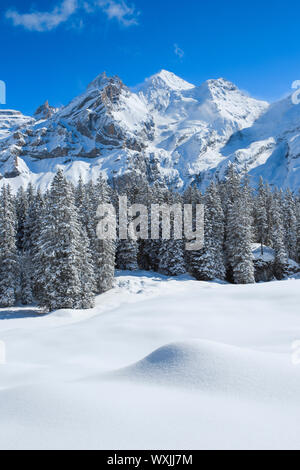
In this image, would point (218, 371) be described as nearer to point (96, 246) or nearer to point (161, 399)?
point (161, 399)

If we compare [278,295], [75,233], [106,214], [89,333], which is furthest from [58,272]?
[278,295]

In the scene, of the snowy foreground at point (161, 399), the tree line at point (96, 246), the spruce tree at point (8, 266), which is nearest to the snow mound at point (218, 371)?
the snowy foreground at point (161, 399)

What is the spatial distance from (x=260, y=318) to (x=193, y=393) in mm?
6583

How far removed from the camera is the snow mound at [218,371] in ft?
12.1

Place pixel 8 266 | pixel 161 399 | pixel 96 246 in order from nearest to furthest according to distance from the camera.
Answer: pixel 161 399 → pixel 8 266 → pixel 96 246

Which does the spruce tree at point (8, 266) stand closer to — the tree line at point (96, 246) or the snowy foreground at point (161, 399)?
the tree line at point (96, 246)

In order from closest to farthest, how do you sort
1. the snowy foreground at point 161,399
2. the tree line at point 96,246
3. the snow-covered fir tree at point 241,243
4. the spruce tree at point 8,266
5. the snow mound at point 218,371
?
the snowy foreground at point 161,399, the snow mound at point 218,371, the tree line at point 96,246, the spruce tree at point 8,266, the snow-covered fir tree at point 241,243

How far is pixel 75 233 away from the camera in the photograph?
88.8 feet

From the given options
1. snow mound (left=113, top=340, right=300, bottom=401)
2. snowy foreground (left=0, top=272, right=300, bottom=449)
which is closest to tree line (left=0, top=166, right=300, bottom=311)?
snowy foreground (left=0, top=272, right=300, bottom=449)

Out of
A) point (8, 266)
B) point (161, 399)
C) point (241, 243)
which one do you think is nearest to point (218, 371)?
point (161, 399)

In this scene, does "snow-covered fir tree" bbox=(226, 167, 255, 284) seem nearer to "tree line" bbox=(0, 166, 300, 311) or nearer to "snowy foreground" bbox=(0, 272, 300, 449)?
"tree line" bbox=(0, 166, 300, 311)

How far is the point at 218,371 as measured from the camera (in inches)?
162

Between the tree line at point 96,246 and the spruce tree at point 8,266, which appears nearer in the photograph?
the tree line at point 96,246

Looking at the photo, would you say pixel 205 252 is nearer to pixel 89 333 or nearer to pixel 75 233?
pixel 75 233
